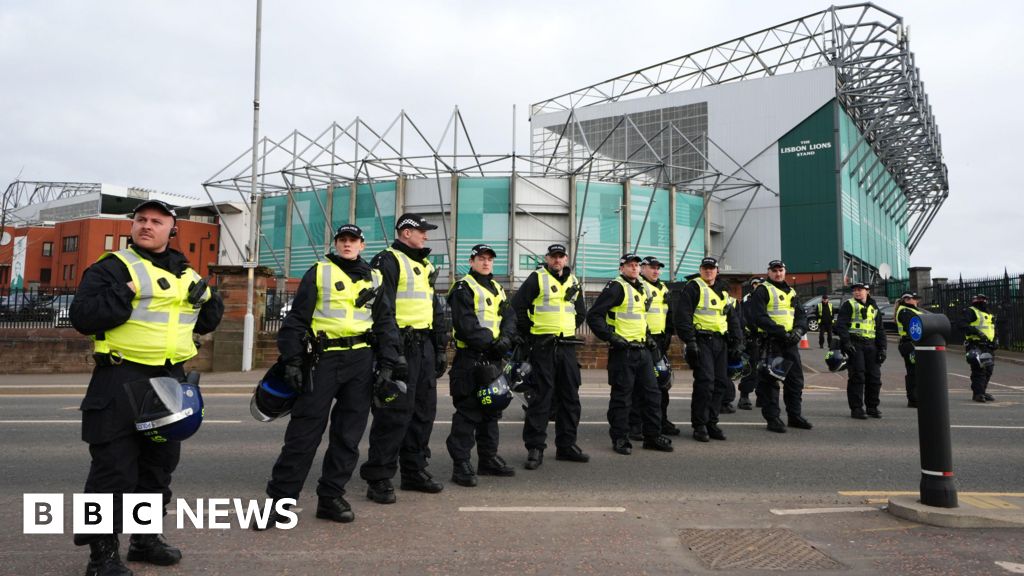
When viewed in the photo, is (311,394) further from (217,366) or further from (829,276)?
(829,276)

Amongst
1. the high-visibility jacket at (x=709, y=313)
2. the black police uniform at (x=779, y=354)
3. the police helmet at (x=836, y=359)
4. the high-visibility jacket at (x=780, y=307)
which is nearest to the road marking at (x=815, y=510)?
the high-visibility jacket at (x=709, y=313)

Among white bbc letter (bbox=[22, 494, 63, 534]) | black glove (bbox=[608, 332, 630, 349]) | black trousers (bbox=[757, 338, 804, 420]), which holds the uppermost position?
black glove (bbox=[608, 332, 630, 349])

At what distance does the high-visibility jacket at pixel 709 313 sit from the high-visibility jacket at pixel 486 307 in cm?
283

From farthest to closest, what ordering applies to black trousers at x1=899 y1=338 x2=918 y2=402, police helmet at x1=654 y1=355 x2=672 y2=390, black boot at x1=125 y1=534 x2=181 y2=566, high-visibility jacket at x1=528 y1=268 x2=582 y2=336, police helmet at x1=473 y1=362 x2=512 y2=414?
black trousers at x1=899 y1=338 x2=918 y2=402
police helmet at x1=654 y1=355 x2=672 y2=390
high-visibility jacket at x1=528 y1=268 x2=582 y2=336
police helmet at x1=473 y1=362 x2=512 y2=414
black boot at x1=125 y1=534 x2=181 y2=566

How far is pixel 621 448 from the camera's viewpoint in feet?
21.9

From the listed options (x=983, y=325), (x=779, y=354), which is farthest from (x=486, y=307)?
(x=983, y=325)

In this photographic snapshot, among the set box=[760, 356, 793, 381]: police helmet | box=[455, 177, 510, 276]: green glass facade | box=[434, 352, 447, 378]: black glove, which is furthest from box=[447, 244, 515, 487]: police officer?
box=[455, 177, 510, 276]: green glass facade

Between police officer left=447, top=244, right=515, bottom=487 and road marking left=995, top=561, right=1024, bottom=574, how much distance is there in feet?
11.0

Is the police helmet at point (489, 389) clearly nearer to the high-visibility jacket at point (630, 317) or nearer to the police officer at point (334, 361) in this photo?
the police officer at point (334, 361)

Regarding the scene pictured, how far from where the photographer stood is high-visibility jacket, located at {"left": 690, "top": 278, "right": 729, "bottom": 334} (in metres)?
7.63

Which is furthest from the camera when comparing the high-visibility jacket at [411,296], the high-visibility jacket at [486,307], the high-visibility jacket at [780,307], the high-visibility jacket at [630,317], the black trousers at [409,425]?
the high-visibility jacket at [780,307]

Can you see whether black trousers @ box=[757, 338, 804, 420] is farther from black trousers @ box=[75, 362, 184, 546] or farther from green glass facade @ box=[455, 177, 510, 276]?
green glass facade @ box=[455, 177, 510, 276]

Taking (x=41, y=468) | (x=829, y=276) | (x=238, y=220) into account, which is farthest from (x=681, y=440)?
→ (x=238, y=220)

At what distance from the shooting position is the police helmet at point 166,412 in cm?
331
